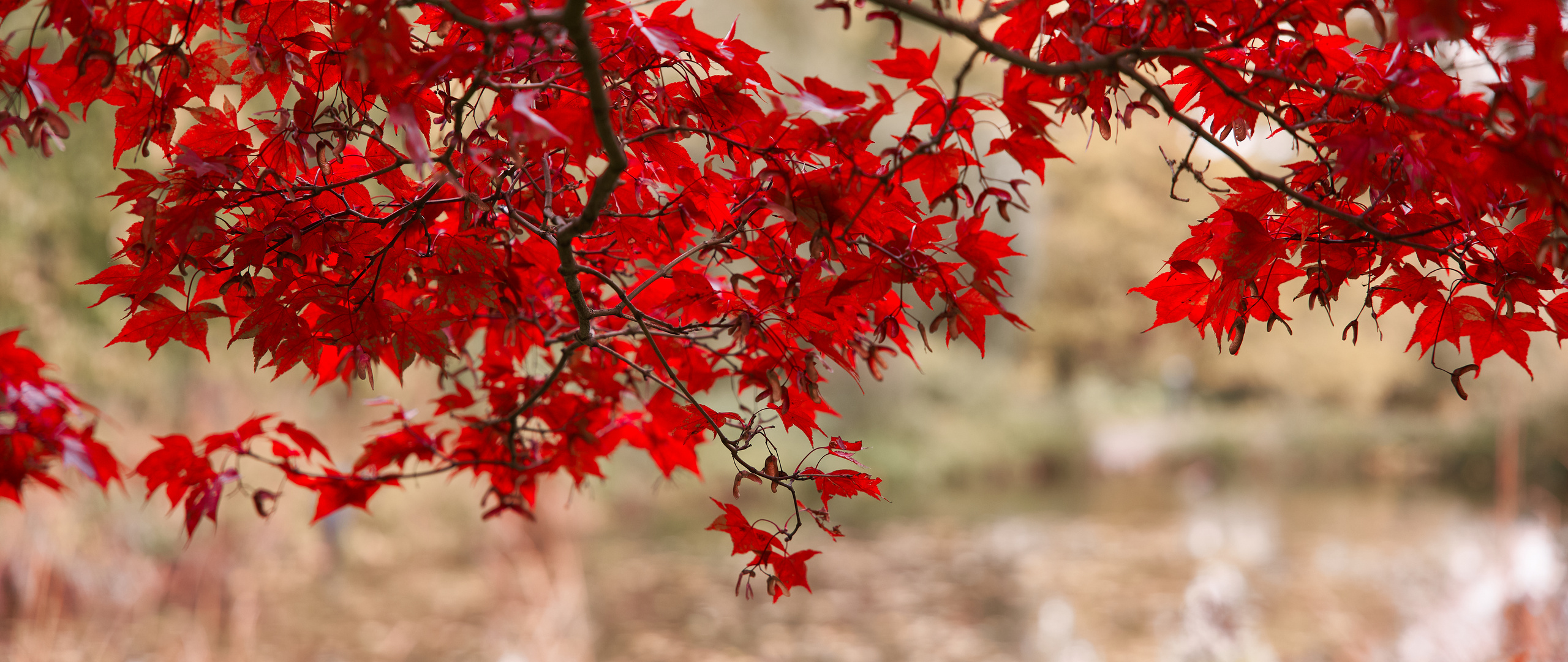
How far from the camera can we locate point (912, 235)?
77 cm

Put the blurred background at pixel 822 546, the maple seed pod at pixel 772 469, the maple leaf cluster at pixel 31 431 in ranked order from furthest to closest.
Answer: the blurred background at pixel 822 546 → the maple leaf cluster at pixel 31 431 → the maple seed pod at pixel 772 469

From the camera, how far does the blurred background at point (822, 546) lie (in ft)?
10.5

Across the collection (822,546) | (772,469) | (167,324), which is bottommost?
(772,469)

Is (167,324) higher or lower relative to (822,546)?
lower

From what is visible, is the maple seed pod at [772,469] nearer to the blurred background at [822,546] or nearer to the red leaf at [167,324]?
the red leaf at [167,324]

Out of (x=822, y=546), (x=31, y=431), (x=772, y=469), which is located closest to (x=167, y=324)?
(x=31, y=431)

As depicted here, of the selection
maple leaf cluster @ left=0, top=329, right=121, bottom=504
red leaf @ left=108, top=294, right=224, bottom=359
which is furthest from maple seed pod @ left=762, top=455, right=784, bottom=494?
maple leaf cluster @ left=0, top=329, right=121, bottom=504

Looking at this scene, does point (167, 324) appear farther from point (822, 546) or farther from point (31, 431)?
point (822, 546)

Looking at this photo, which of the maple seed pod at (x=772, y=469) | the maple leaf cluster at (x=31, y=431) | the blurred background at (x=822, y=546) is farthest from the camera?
the blurred background at (x=822, y=546)

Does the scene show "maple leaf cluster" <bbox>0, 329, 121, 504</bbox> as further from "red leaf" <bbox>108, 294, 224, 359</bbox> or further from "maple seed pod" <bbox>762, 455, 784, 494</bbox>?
"maple seed pod" <bbox>762, 455, 784, 494</bbox>

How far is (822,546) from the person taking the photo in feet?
15.5

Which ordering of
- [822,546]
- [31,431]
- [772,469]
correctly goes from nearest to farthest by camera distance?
[772,469] < [31,431] < [822,546]

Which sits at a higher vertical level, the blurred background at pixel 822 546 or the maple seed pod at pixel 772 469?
the blurred background at pixel 822 546

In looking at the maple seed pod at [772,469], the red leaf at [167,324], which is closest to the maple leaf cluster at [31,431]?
the red leaf at [167,324]
